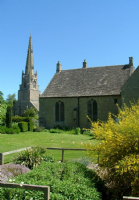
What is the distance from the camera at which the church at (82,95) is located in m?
28.3

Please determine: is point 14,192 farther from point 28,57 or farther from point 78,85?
point 28,57

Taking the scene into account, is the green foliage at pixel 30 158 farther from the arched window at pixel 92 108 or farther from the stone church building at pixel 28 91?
the stone church building at pixel 28 91

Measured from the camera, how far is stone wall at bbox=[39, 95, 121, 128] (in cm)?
2806

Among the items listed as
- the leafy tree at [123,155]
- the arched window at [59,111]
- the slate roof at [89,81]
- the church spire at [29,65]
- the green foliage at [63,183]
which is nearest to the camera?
the green foliage at [63,183]

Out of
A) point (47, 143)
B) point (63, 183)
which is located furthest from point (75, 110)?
point (63, 183)

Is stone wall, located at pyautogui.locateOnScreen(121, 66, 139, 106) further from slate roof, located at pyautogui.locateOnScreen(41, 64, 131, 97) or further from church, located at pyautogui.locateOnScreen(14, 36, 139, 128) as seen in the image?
slate roof, located at pyautogui.locateOnScreen(41, 64, 131, 97)

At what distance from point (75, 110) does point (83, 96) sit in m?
2.32

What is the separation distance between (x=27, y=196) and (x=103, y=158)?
2.43 meters

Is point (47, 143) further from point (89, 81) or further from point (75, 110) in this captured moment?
point (89, 81)

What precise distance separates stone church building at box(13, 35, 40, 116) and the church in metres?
51.2

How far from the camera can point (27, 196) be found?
5184 mm

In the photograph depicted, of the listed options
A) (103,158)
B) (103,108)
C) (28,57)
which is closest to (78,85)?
(103,108)

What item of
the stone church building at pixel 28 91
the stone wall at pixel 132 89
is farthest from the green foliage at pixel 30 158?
the stone church building at pixel 28 91

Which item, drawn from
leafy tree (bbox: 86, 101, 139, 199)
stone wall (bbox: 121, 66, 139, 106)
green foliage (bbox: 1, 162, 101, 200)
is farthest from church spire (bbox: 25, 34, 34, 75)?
leafy tree (bbox: 86, 101, 139, 199)
